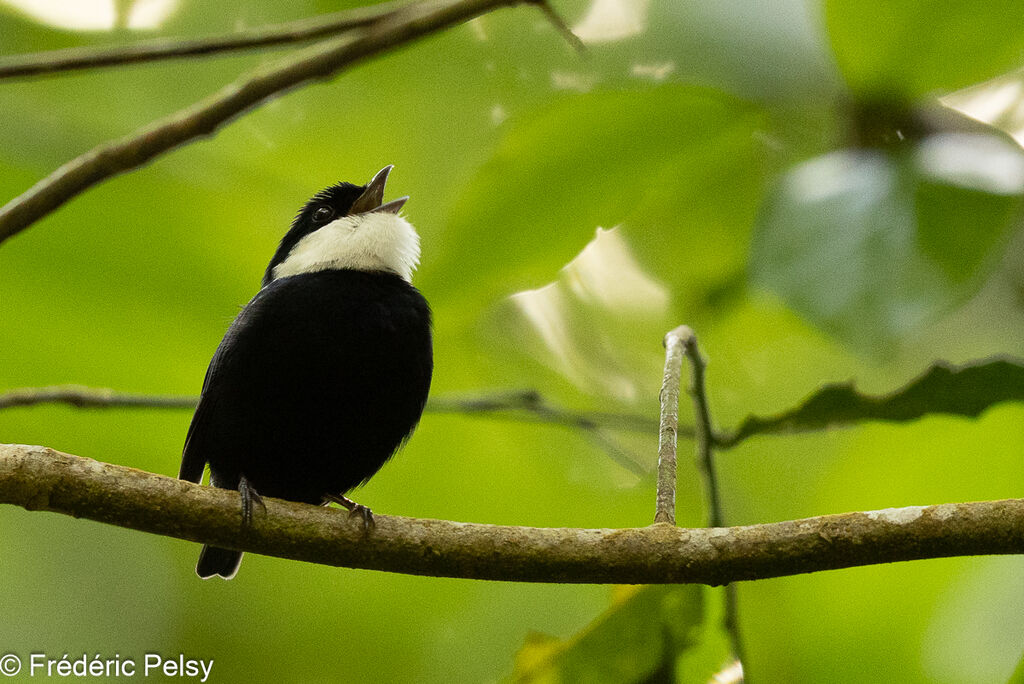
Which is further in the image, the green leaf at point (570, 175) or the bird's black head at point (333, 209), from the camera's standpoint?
the bird's black head at point (333, 209)

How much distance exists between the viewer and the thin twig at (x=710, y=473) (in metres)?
2.05

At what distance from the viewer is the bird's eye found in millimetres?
3553

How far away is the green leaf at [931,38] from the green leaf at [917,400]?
61cm

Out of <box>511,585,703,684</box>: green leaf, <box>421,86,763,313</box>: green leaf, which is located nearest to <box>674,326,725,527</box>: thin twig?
<box>511,585,703,684</box>: green leaf

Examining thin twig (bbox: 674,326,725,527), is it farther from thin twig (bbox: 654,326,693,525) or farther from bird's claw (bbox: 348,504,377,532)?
bird's claw (bbox: 348,504,377,532)

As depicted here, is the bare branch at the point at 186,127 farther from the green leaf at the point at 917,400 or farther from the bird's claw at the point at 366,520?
the green leaf at the point at 917,400

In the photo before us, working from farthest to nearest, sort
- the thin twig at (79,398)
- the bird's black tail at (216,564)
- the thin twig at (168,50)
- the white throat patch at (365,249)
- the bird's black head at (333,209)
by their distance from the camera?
the bird's black head at (333,209), the white throat patch at (365,249), the bird's black tail at (216,564), the thin twig at (79,398), the thin twig at (168,50)

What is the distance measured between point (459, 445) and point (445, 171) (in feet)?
2.82

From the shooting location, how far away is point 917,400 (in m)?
2.12

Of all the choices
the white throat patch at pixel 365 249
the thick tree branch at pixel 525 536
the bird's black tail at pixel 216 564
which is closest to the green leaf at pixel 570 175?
the thick tree branch at pixel 525 536

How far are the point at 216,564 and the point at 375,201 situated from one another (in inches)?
51.3

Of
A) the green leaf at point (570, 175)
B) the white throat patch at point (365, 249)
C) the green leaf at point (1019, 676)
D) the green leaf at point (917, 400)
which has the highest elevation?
the white throat patch at point (365, 249)

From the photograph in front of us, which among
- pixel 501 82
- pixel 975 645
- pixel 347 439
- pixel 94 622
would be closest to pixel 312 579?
pixel 347 439

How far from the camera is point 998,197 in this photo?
2211 millimetres
